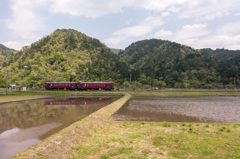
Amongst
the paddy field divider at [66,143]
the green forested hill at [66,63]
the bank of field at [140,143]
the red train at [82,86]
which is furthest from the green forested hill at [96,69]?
the paddy field divider at [66,143]

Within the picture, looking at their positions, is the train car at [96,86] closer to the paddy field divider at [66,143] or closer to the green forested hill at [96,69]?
the green forested hill at [96,69]

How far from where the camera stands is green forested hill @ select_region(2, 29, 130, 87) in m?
92.3

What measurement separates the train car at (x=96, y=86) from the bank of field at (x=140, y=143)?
1609 inches

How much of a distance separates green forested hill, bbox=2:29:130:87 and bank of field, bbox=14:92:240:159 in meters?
79.6

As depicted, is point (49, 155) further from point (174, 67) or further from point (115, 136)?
point (174, 67)

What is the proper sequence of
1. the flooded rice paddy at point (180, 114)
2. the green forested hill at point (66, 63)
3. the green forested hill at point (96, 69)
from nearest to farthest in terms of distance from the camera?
the flooded rice paddy at point (180, 114) < the green forested hill at point (96, 69) < the green forested hill at point (66, 63)

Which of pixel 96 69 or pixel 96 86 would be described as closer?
pixel 96 86

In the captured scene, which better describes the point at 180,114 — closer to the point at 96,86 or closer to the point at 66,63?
the point at 96,86

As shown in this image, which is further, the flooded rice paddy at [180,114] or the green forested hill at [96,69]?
the green forested hill at [96,69]

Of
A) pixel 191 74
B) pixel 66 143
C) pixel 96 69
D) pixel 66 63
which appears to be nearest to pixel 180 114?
pixel 66 143

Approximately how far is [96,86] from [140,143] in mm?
45239

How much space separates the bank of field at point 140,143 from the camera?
650 centimetres

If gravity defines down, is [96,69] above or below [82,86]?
above

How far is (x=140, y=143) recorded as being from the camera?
779 cm
